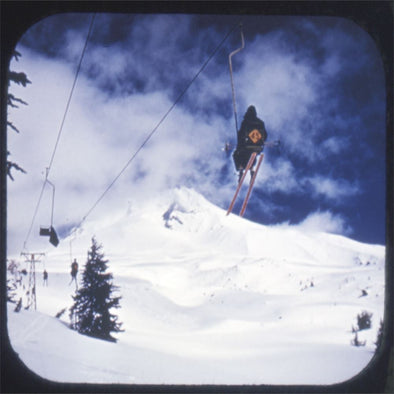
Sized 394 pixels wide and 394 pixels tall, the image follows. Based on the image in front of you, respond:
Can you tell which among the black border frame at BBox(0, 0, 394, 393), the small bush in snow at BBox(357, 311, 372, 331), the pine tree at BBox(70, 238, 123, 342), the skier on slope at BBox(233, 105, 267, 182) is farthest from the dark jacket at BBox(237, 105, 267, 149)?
the pine tree at BBox(70, 238, 123, 342)

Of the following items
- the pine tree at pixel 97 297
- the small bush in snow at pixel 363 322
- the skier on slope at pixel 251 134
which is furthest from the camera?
the pine tree at pixel 97 297

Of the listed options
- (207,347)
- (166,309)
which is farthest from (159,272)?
(207,347)

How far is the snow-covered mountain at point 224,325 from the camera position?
102 inches

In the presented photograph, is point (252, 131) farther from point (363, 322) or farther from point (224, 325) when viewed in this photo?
point (224, 325)

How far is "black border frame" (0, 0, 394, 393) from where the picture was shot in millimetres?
2400

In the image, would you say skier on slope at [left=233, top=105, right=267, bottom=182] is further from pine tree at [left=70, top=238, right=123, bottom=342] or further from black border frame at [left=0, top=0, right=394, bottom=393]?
pine tree at [left=70, top=238, right=123, bottom=342]

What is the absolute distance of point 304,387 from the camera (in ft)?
7.96

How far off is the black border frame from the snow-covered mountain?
0.06m

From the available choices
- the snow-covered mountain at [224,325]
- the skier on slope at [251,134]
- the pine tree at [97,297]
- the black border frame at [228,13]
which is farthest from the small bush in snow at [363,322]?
the skier on slope at [251,134]

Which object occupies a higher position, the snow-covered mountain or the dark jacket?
the dark jacket

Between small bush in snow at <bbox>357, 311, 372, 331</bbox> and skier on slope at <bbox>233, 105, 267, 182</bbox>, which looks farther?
small bush in snow at <bbox>357, 311, 372, 331</bbox>

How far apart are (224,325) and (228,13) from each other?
29.6 m

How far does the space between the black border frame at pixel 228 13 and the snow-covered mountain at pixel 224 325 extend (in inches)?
2.3

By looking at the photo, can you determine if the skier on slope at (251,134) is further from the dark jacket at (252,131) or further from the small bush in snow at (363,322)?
the small bush in snow at (363,322)
